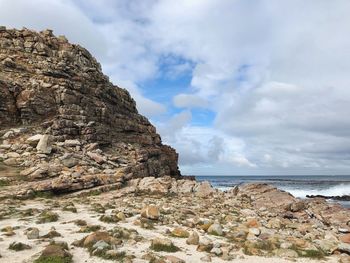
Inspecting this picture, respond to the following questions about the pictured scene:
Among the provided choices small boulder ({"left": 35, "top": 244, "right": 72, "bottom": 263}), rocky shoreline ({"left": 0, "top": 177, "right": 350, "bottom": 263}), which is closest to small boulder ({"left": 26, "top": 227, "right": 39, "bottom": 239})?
rocky shoreline ({"left": 0, "top": 177, "right": 350, "bottom": 263})

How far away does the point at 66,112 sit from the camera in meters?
45.2

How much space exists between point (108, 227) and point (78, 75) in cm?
3438

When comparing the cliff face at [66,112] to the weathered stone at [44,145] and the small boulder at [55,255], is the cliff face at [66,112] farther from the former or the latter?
the small boulder at [55,255]

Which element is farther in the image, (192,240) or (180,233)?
(180,233)

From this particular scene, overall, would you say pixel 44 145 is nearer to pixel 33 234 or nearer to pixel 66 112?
pixel 66 112

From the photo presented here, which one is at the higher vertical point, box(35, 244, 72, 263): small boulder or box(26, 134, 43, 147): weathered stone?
box(26, 134, 43, 147): weathered stone

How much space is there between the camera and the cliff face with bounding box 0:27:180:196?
39591mm

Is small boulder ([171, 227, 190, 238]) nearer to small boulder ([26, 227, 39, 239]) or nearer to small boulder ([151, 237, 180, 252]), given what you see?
small boulder ([151, 237, 180, 252])

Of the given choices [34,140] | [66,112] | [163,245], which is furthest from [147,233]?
[66,112]

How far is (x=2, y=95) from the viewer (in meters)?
43.7

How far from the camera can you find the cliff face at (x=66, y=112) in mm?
39591

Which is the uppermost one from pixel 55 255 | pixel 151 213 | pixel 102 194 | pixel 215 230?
Answer: pixel 102 194

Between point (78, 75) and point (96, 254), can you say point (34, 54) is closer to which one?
point (78, 75)

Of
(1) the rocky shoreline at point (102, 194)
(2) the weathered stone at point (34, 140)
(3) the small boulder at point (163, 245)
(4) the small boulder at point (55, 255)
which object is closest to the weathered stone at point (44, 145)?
(1) the rocky shoreline at point (102, 194)
